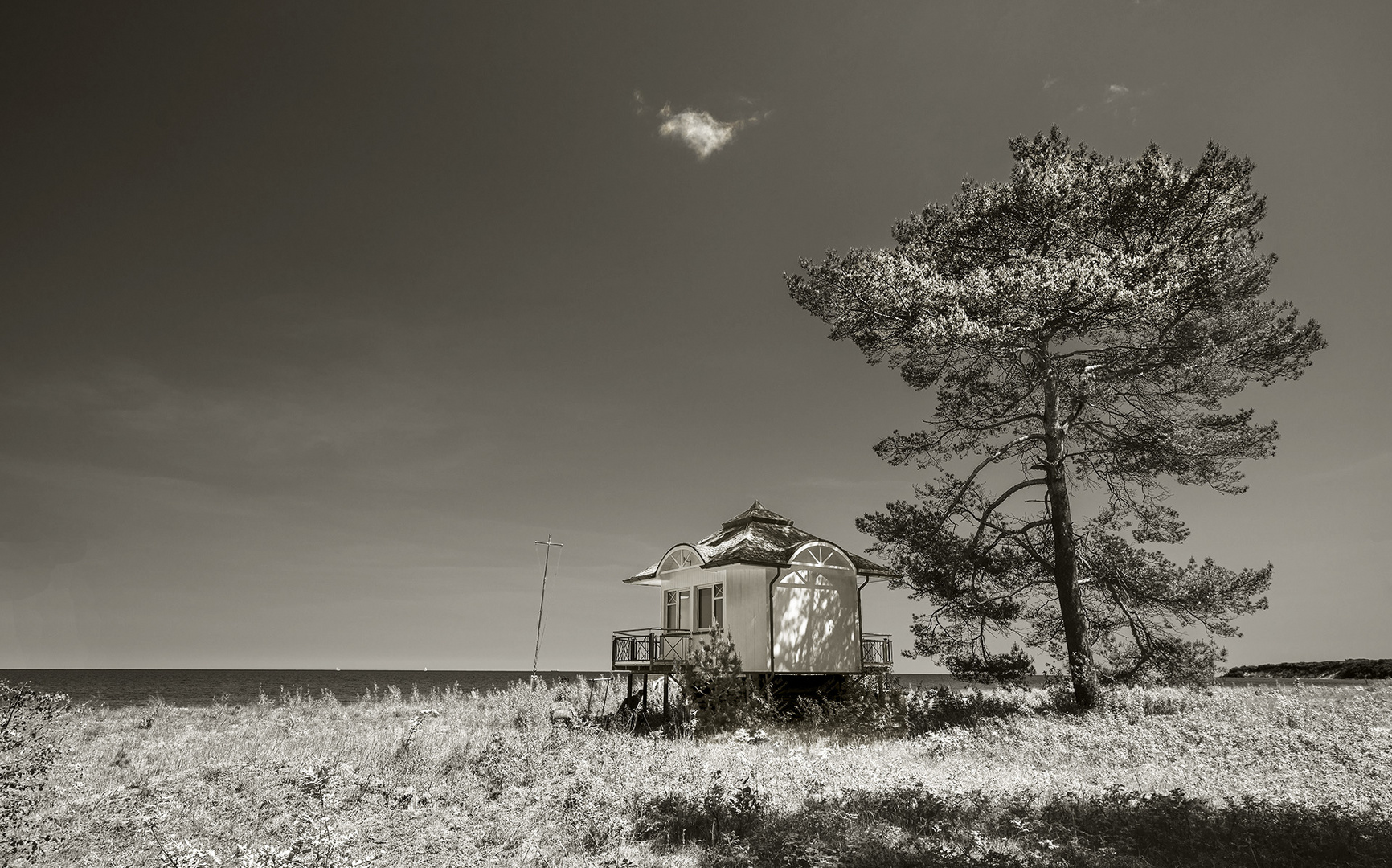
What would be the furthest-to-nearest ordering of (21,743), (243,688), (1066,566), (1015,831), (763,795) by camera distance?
1. (243,688)
2. (1066,566)
3. (763,795)
4. (1015,831)
5. (21,743)

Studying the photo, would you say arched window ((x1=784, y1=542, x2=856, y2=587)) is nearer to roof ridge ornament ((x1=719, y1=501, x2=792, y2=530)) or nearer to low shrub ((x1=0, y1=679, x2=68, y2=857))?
roof ridge ornament ((x1=719, y1=501, x2=792, y2=530))

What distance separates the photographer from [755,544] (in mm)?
20625

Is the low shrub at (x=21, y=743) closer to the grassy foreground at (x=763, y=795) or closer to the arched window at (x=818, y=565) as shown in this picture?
the grassy foreground at (x=763, y=795)

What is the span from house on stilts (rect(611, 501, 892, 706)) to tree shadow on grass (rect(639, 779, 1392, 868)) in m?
10.3

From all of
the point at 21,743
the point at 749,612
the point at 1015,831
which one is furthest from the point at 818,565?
the point at 21,743

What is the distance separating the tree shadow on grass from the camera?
7145mm

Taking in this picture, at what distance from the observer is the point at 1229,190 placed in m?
16.5

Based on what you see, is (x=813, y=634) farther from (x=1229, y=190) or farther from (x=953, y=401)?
(x=1229, y=190)

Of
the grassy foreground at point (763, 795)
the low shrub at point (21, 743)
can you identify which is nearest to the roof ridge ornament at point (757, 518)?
the grassy foreground at point (763, 795)

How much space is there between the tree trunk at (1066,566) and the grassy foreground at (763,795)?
0.74 m

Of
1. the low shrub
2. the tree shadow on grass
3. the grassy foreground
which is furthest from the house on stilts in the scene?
the low shrub

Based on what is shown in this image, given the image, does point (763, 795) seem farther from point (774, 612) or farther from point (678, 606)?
point (678, 606)

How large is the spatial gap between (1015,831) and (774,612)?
12074mm

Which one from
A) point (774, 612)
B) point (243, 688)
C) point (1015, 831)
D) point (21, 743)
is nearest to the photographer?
point (21, 743)
